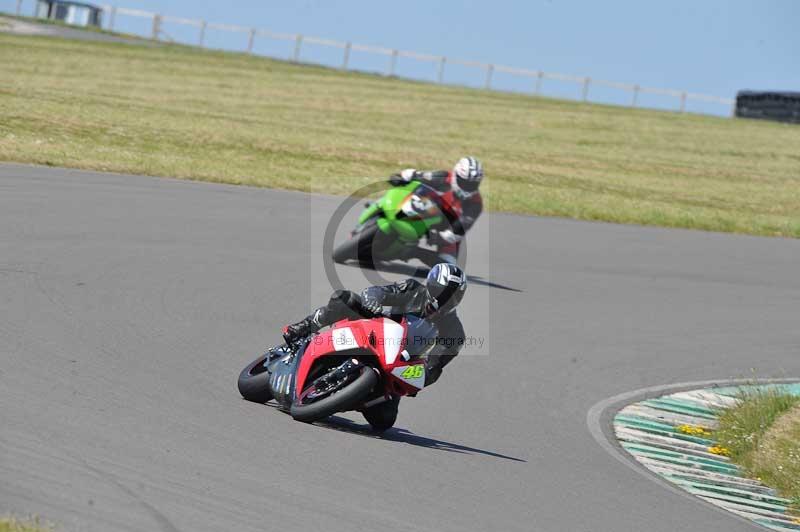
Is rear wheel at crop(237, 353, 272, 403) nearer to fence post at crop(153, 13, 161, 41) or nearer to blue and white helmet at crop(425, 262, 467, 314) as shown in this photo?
blue and white helmet at crop(425, 262, 467, 314)

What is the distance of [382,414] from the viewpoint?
27.3ft

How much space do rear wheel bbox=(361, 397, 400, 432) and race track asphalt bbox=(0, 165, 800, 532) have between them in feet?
0.49

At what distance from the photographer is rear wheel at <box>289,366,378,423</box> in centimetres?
770

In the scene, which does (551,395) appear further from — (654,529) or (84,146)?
(84,146)

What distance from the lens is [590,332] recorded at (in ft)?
46.2

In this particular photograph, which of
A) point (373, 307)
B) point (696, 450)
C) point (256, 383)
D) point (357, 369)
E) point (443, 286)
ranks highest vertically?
point (443, 286)

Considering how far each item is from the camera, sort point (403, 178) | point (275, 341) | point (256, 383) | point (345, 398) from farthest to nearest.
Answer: point (403, 178)
point (275, 341)
point (256, 383)
point (345, 398)

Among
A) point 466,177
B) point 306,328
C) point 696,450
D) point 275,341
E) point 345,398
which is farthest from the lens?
point 466,177

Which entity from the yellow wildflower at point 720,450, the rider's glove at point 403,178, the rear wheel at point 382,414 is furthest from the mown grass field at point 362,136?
the rear wheel at point 382,414

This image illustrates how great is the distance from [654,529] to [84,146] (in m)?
16.0

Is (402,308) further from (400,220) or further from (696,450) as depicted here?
(400,220)

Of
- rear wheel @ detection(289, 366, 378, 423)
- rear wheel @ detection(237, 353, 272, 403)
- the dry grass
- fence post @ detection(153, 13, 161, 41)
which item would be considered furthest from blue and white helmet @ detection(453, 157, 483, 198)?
fence post @ detection(153, 13, 161, 41)

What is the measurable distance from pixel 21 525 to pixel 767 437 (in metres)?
7.09

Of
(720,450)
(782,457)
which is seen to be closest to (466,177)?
(720,450)
